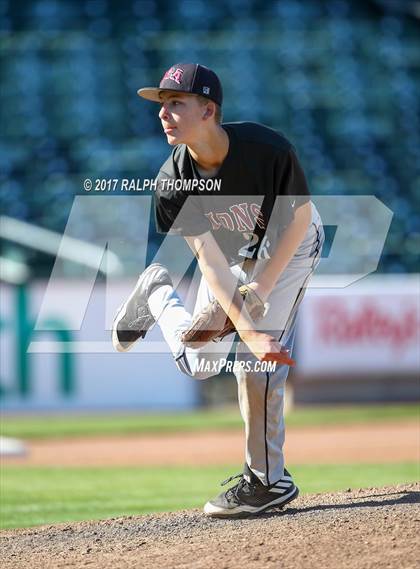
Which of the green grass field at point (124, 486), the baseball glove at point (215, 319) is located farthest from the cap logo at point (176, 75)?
the green grass field at point (124, 486)

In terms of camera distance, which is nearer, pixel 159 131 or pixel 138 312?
pixel 138 312

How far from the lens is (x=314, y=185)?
59.1 feet

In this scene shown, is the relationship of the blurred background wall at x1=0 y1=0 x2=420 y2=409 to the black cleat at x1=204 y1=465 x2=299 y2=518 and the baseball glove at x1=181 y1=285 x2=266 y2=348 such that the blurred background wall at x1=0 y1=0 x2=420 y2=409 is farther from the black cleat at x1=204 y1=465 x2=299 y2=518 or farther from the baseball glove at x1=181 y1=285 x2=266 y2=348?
the baseball glove at x1=181 y1=285 x2=266 y2=348

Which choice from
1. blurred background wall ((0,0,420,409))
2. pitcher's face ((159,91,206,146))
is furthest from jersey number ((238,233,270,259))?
blurred background wall ((0,0,420,409))

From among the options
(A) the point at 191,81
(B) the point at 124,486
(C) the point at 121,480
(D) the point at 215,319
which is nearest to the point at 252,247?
(D) the point at 215,319

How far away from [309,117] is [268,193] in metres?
15.1

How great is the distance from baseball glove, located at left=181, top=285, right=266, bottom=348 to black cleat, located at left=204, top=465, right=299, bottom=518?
0.73m

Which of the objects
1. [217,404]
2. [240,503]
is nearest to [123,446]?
[217,404]

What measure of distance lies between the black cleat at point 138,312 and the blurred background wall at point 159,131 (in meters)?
8.64

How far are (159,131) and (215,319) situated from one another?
1434 centimetres

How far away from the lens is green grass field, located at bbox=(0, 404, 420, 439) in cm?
1335

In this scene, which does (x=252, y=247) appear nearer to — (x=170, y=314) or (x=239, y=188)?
(x=239, y=188)

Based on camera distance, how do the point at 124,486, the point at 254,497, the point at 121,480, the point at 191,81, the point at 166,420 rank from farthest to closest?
the point at 166,420 → the point at 121,480 → the point at 124,486 → the point at 254,497 → the point at 191,81

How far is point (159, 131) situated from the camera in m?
18.7
